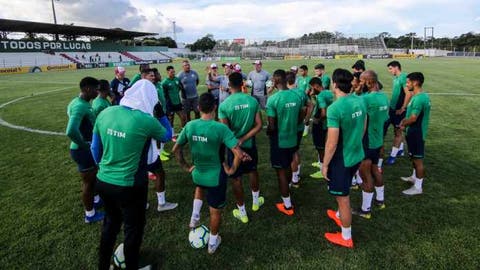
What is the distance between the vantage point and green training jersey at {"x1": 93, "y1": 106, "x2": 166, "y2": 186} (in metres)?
3.18

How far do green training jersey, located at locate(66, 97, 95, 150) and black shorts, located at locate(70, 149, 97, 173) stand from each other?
87 mm

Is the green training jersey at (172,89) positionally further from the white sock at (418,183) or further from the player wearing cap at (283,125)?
the white sock at (418,183)

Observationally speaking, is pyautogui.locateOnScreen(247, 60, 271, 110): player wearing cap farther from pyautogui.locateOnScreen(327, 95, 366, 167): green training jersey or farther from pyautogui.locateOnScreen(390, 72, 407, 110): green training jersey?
pyautogui.locateOnScreen(327, 95, 366, 167): green training jersey

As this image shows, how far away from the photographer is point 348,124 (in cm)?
389

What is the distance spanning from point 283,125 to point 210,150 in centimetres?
161

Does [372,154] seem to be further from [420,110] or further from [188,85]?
[188,85]

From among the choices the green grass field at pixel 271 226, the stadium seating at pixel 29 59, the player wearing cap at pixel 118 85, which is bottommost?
the green grass field at pixel 271 226

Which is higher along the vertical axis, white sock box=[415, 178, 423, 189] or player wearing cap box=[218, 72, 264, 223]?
player wearing cap box=[218, 72, 264, 223]

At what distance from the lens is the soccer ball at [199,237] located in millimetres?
4324

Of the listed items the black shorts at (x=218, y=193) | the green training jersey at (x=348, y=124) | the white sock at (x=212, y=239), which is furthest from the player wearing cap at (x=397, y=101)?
the white sock at (x=212, y=239)

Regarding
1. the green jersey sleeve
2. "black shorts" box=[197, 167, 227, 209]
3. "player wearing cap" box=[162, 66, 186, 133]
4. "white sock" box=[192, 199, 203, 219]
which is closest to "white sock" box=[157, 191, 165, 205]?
"white sock" box=[192, 199, 203, 219]

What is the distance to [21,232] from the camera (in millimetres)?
4789

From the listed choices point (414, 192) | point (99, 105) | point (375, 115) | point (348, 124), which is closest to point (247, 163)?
point (348, 124)

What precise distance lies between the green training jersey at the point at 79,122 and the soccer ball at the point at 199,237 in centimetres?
202
